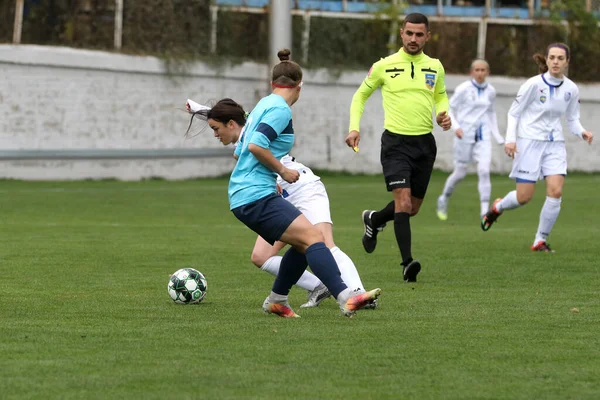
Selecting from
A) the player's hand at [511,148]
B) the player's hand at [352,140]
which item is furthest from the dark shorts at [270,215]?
the player's hand at [511,148]

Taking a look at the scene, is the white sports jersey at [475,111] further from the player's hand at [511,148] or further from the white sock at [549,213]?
the player's hand at [511,148]

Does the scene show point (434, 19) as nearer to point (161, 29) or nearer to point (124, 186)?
point (161, 29)

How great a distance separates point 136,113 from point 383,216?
54.3 ft

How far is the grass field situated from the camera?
5.76 metres

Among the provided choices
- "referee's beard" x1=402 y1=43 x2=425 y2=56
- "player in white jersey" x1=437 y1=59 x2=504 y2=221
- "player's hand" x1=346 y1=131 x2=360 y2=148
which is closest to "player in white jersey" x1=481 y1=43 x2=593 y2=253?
"referee's beard" x1=402 y1=43 x2=425 y2=56

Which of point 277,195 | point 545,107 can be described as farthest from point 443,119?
point 277,195

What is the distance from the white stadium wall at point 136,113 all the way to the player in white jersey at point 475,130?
9.79 metres

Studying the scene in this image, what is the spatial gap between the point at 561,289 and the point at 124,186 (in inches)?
629

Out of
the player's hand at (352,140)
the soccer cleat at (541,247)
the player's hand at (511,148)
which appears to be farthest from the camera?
the soccer cleat at (541,247)

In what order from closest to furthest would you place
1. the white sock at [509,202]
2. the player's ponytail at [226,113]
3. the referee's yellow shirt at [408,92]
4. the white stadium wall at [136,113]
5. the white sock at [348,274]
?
1. the player's ponytail at [226,113]
2. the white sock at [348,274]
3. the referee's yellow shirt at [408,92]
4. the white sock at [509,202]
5. the white stadium wall at [136,113]

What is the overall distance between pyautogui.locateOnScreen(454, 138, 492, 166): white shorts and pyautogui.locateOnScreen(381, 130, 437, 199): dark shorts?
7590mm

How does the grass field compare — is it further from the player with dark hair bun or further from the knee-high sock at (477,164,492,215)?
the knee-high sock at (477,164,492,215)

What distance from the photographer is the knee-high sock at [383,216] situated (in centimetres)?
1159

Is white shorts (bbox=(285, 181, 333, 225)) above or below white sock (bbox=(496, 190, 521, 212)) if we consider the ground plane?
above
